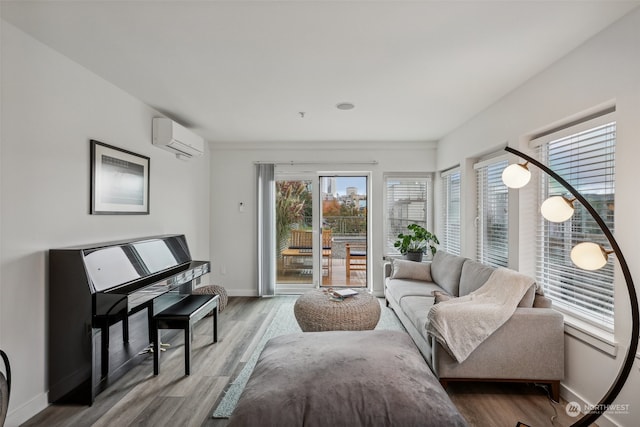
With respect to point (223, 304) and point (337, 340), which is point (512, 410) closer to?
point (337, 340)

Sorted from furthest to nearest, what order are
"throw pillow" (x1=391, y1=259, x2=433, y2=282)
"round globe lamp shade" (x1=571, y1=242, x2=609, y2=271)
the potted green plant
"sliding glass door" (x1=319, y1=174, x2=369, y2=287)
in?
"sliding glass door" (x1=319, y1=174, x2=369, y2=287) → the potted green plant → "throw pillow" (x1=391, y1=259, x2=433, y2=282) → "round globe lamp shade" (x1=571, y1=242, x2=609, y2=271)

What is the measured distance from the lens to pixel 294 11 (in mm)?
1808

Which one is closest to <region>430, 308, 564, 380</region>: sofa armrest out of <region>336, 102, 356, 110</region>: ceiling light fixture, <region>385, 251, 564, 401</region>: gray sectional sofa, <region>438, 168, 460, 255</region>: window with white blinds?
<region>385, 251, 564, 401</region>: gray sectional sofa

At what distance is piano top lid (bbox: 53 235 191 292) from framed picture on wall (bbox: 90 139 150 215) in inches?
13.5

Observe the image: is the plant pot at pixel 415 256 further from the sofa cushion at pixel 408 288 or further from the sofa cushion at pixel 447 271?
the sofa cushion at pixel 408 288

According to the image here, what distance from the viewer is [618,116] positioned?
1.91 metres

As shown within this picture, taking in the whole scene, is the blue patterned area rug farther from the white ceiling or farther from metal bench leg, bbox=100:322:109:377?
the white ceiling

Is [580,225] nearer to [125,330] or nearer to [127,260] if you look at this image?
[127,260]

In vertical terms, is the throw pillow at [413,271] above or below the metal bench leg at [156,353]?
above

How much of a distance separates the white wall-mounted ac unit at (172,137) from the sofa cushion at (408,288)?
3.07 metres

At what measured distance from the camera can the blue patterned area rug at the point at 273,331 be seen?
88.1 inches

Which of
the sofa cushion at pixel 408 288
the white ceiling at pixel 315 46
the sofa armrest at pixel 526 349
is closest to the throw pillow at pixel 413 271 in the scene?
the sofa cushion at pixel 408 288

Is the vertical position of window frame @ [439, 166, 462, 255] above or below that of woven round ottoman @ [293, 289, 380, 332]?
above

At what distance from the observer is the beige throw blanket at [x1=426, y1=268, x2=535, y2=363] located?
2254 mm
